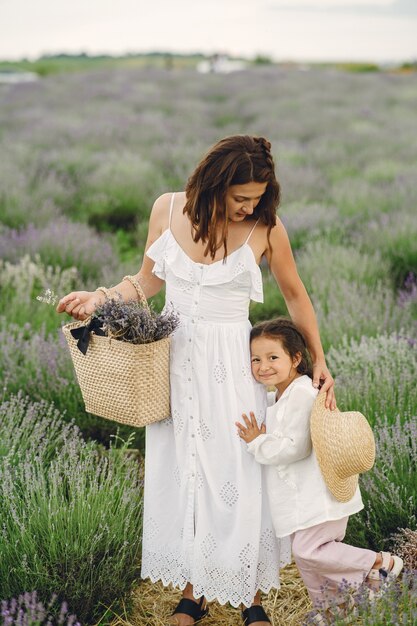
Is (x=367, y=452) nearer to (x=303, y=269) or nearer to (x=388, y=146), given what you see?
(x=303, y=269)

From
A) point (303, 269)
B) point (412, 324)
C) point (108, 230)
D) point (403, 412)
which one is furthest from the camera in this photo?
point (108, 230)

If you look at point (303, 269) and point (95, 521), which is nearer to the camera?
point (95, 521)

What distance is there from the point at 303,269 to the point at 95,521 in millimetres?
3479

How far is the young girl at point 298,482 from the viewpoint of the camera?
239cm

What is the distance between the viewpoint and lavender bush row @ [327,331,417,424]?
3318mm

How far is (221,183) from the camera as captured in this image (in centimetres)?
234

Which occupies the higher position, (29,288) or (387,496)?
(29,288)

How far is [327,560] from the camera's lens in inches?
93.6

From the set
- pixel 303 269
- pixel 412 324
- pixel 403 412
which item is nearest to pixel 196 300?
A: pixel 403 412

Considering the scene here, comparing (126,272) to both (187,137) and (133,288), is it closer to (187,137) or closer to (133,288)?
(133,288)

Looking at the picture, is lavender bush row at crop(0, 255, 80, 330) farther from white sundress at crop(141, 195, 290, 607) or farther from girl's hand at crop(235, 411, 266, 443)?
girl's hand at crop(235, 411, 266, 443)

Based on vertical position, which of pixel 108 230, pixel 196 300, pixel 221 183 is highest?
pixel 221 183

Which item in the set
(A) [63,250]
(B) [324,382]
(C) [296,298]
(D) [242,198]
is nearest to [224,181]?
(D) [242,198]

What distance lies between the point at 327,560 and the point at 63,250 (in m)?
4.11
